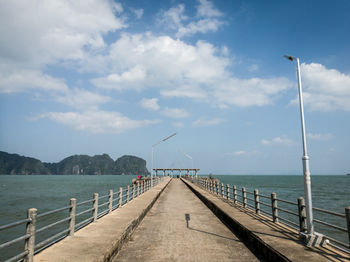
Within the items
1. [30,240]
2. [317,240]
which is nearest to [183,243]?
[317,240]

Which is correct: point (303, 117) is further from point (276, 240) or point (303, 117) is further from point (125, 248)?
point (125, 248)

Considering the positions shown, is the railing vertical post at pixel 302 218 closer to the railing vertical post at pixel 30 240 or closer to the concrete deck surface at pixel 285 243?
the concrete deck surface at pixel 285 243

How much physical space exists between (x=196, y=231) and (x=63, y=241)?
4.74 m

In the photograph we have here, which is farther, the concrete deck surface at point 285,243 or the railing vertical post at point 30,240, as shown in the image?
the concrete deck surface at point 285,243

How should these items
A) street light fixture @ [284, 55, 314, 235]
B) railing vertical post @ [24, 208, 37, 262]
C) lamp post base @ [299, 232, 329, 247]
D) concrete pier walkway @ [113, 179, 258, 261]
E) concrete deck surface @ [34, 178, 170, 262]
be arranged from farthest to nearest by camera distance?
street light fixture @ [284, 55, 314, 235], concrete pier walkway @ [113, 179, 258, 261], lamp post base @ [299, 232, 329, 247], concrete deck surface @ [34, 178, 170, 262], railing vertical post @ [24, 208, 37, 262]

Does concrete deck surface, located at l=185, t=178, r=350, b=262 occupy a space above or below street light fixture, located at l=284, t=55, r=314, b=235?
below

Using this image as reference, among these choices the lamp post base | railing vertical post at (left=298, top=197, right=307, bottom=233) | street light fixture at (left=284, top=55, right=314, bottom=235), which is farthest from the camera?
railing vertical post at (left=298, top=197, right=307, bottom=233)

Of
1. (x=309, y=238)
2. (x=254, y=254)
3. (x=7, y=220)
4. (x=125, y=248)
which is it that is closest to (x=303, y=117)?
(x=309, y=238)

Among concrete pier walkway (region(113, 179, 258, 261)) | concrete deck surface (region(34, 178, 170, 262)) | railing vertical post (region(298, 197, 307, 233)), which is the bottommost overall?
concrete pier walkway (region(113, 179, 258, 261))

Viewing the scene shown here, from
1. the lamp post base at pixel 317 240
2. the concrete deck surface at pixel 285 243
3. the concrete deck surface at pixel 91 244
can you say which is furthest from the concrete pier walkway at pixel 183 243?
the lamp post base at pixel 317 240

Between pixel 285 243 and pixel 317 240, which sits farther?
pixel 285 243

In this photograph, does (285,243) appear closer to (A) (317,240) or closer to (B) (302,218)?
(A) (317,240)

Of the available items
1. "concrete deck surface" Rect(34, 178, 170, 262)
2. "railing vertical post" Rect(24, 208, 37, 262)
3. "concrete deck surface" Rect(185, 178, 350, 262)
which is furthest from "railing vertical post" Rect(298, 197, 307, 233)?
"railing vertical post" Rect(24, 208, 37, 262)

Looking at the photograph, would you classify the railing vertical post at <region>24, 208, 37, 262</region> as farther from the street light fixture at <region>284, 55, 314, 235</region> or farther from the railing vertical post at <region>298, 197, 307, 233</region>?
the railing vertical post at <region>298, 197, 307, 233</region>
